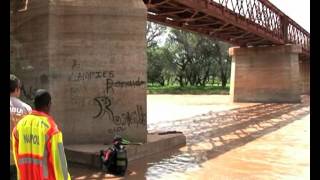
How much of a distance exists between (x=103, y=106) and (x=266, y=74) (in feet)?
106

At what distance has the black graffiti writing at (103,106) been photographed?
13.2 metres

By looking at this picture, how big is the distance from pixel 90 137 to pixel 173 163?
2.61 meters

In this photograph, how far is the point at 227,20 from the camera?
2875cm

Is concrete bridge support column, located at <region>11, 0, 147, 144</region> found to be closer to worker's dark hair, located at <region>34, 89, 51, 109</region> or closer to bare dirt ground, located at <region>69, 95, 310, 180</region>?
bare dirt ground, located at <region>69, 95, 310, 180</region>

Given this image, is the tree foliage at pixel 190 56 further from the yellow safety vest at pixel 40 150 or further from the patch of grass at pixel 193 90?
the yellow safety vest at pixel 40 150

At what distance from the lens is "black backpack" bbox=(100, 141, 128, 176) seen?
10.4 metres

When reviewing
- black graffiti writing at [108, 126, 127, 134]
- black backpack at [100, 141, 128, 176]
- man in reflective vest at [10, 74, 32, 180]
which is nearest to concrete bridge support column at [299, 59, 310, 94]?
black graffiti writing at [108, 126, 127, 134]

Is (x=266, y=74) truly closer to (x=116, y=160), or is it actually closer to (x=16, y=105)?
(x=116, y=160)

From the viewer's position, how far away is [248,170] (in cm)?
1140

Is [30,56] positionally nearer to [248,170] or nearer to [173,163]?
[173,163]

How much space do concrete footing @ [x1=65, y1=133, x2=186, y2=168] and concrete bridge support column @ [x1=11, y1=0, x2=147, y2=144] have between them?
16.1 inches

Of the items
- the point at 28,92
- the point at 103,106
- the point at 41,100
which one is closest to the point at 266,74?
the point at 103,106
